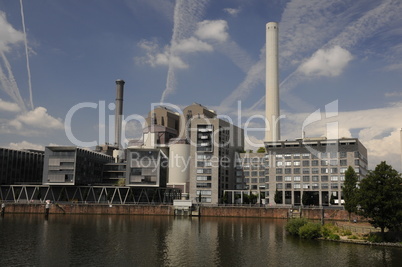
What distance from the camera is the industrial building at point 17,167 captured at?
174m

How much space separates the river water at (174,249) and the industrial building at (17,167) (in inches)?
3480

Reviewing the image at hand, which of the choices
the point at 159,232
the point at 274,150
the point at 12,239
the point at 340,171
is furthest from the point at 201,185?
the point at 12,239

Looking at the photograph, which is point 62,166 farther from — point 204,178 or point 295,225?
point 295,225

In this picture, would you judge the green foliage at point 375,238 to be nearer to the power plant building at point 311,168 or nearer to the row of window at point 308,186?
the power plant building at point 311,168

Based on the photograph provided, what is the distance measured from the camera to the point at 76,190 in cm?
16562

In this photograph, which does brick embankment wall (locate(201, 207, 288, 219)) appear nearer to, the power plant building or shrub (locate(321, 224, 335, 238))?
the power plant building

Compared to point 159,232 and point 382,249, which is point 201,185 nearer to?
point 159,232

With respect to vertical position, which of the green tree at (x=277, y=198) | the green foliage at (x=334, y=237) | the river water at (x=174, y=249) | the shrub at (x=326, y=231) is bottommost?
the river water at (x=174, y=249)

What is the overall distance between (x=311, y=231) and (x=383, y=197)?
1590 cm

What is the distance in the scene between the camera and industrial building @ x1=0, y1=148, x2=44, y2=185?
572 feet

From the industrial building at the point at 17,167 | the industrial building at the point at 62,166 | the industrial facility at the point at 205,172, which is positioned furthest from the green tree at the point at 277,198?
the industrial building at the point at 17,167

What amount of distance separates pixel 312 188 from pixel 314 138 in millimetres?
22705

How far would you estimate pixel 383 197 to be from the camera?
239 ft

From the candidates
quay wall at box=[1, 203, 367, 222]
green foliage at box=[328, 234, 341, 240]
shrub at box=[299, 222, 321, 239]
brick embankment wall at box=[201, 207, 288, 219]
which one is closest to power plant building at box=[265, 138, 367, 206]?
brick embankment wall at box=[201, 207, 288, 219]
